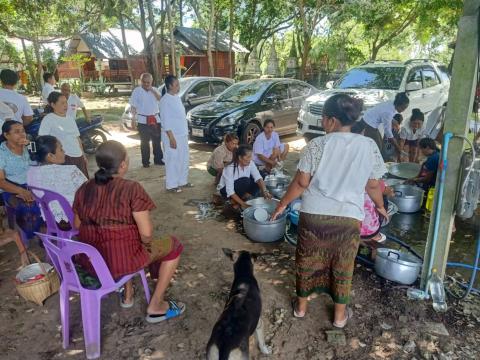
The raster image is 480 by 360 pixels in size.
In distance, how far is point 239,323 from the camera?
2029mm

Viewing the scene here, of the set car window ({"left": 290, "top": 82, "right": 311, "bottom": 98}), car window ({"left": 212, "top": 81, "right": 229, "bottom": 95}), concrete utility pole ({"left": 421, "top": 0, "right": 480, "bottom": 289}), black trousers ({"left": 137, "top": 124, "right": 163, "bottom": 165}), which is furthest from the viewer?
car window ({"left": 212, "top": 81, "right": 229, "bottom": 95})

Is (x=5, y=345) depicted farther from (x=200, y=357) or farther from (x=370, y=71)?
(x=370, y=71)

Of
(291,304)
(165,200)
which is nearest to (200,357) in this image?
(291,304)

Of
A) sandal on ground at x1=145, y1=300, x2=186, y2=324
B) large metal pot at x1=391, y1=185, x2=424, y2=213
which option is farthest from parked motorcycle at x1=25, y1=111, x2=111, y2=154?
large metal pot at x1=391, y1=185, x2=424, y2=213

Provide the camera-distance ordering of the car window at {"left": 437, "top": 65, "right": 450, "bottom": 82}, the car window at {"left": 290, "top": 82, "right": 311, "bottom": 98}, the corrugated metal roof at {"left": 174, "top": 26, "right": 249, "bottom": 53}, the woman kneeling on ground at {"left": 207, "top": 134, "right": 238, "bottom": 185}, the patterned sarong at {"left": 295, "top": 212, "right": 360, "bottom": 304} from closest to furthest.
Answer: the patterned sarong at {"left": 295, "top": 212, "right": 360, "bottom": 304} < the woman kneeling on ground at {"left": 207, "top": 134, "right": 238, "bottom": 185} < the car window at {"left": 290, "top": 82, "right": 311, "bottom": 98} < the car window at {"left": 437, "top": 65, "right": 450, "bottom": 82} < the corrugated metal roof at {"left": 174, "top": 26, "right": 249, "bottom": 53}

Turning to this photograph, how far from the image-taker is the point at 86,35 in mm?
22891

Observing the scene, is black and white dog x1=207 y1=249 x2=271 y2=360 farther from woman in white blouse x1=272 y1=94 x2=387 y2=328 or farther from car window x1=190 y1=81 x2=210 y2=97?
car window x1=190 y1=81 x2=210 y2=97

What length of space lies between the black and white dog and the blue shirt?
2.66 m

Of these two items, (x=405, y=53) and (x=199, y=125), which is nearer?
(x=199, y=125)

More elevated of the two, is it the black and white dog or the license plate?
the license plate

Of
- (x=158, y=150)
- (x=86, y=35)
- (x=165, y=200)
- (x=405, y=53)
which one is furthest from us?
(x=405, y=53)

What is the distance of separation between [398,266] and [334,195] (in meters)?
1.24

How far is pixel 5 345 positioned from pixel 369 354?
2.67 m

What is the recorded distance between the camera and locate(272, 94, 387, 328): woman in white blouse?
2.35 meters
